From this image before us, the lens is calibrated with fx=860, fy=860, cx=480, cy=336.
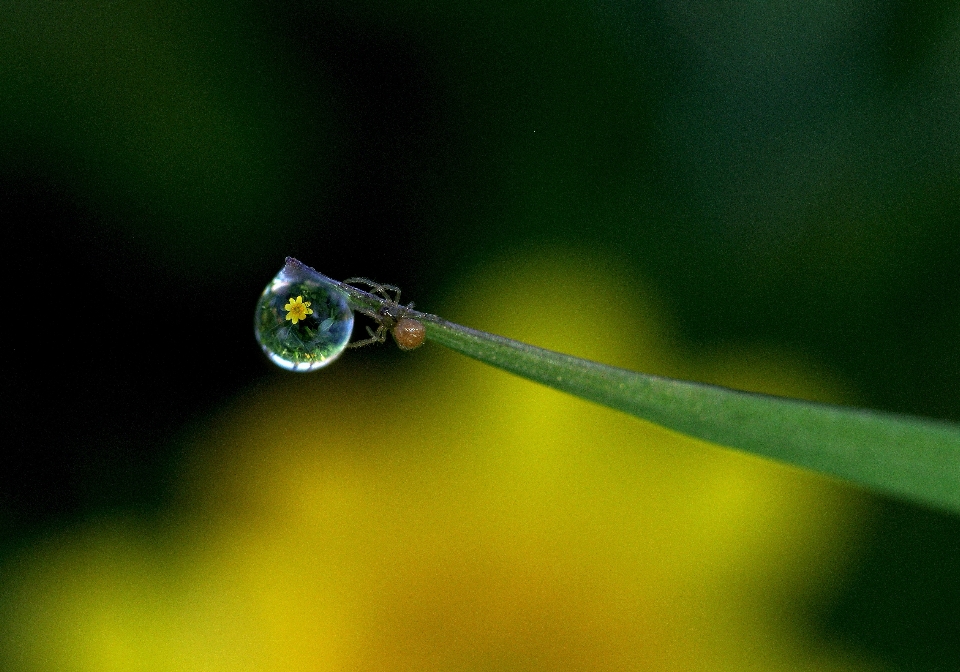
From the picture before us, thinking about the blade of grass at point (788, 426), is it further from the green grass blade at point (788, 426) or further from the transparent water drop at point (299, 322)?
the transparent water drop at point (299, 322)

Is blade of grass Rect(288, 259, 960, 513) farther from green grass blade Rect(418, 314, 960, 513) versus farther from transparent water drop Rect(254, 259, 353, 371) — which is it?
transparent water drop Rect(254, 259, 353, 371)

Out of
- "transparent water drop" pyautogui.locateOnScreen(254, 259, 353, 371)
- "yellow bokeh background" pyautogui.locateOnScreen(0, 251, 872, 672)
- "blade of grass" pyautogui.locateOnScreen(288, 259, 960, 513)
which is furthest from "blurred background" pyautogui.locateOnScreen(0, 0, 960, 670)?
"blade of grass" pyautogui.locateOnScreen(288, 259, 960, 513)

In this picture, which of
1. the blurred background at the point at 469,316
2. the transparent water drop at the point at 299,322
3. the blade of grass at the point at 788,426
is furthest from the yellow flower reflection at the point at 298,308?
the blurred background at the point at 469,316

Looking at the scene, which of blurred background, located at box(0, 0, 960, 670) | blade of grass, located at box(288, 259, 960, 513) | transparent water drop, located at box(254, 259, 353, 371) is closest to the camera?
blade of grass, located at box(288, 259, 960, 513)

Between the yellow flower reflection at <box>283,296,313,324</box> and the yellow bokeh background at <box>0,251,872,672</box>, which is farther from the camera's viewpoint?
the yellow bokeh background at <box>0,251,872,672</box>

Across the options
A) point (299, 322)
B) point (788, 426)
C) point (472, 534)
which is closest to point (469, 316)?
point (472, 534)

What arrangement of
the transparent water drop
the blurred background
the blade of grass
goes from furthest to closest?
the blurred background < the transparent water drop < the blade of grass

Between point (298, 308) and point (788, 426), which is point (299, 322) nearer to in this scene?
point (298, 308)

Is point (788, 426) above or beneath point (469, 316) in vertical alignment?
beneath
